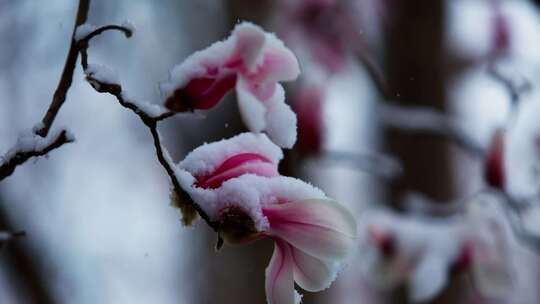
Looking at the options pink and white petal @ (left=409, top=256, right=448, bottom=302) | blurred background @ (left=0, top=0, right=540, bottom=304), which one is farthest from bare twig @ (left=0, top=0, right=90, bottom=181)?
pink and white petal @ (left=409, top=256, right=448, bottom=302)

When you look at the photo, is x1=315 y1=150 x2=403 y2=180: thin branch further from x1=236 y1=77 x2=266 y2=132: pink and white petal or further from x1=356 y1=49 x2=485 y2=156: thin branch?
x1=236 y1=77 x2=266 y2=132: pink and white petal

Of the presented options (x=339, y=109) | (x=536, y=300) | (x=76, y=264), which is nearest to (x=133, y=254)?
(x=76, y=264)

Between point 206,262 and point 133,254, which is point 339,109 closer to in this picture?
point 206,262

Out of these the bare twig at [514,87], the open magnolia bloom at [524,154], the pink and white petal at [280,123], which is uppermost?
the pink and white petal at [280,123]

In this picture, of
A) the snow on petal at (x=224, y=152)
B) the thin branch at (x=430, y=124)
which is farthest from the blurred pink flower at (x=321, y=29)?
the snow on petal at (x=224, y=152)

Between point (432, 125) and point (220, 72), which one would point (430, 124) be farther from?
point (220, 72)

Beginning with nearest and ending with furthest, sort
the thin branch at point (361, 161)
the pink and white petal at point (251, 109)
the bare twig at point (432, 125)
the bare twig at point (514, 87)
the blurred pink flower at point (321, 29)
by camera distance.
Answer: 1. the pink and white petal at point (251, 109)
2. the bare twig at point (514, 87)
3. the thin branch at point (361, 161)
4. the bare twig at point (432, 125)
5. the blurred pink flower at point (321, 29)

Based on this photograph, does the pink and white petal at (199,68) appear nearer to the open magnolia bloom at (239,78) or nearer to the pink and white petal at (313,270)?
the open magnolia bloom at (239,78)

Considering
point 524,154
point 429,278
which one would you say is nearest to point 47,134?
point 429,278
